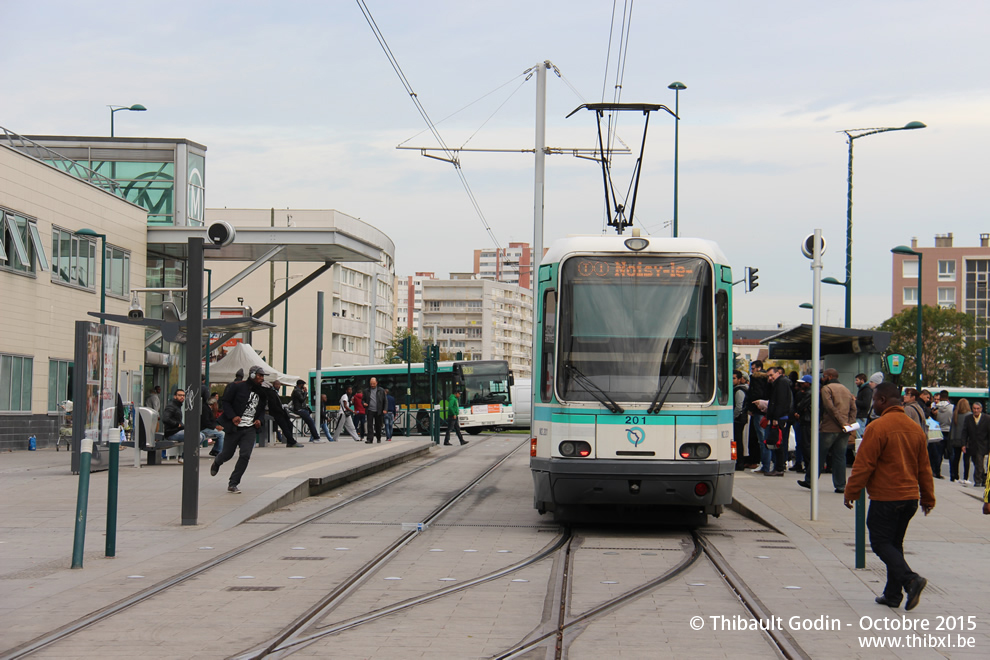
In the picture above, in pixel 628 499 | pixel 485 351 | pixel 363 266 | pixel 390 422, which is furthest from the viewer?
pixel 485 351

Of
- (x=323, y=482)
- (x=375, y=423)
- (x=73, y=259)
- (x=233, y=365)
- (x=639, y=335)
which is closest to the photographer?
(x=639, y=335)

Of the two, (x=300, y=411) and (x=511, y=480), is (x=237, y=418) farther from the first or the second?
(x=300, y=411)

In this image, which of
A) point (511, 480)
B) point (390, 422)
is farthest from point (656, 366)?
point (390, 422)

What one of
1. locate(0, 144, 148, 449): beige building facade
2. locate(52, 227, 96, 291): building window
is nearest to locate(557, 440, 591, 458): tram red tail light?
locate(0, 144, 148, 449): beige building facade

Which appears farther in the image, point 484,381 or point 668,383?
point 484,381

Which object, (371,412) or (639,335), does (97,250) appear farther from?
(639,335)

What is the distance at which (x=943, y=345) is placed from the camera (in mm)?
65625

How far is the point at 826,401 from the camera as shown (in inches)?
579

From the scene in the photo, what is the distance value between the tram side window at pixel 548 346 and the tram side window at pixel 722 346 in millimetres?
1714

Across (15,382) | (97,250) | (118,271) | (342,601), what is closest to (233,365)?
(15,382)

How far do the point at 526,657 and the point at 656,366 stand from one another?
19.5 ft

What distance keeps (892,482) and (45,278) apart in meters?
27.2

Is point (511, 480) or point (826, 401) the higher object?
point (826, 401)

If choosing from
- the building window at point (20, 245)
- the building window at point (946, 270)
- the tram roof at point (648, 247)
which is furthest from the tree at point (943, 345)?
the tram roof at point (648, 247)
